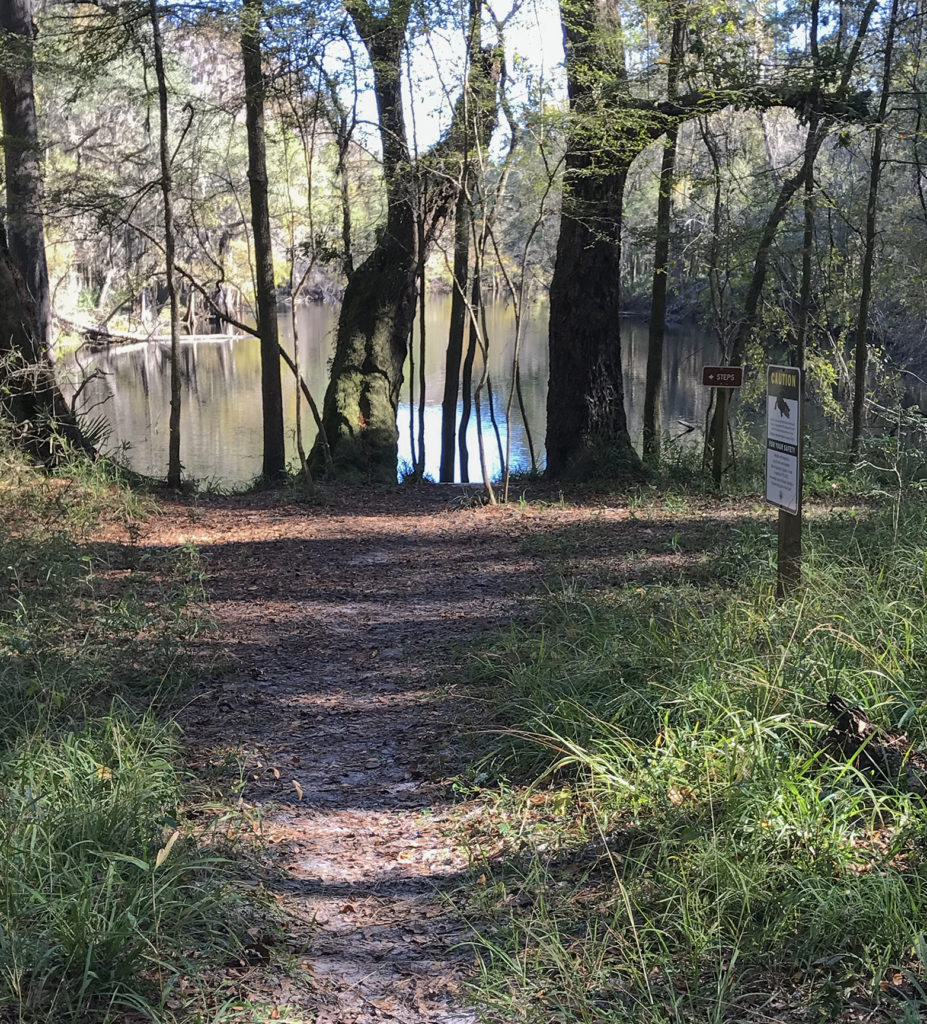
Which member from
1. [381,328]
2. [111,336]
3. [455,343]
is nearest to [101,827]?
[381,328]

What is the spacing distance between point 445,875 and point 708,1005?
115 centimetres

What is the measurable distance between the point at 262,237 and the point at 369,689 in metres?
7.99

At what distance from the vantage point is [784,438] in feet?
15.0

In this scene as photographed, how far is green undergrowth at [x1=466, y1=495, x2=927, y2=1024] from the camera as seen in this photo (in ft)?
7.97

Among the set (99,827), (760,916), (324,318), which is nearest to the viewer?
(760,916)

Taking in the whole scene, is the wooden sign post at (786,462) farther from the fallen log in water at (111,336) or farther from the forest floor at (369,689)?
the fallen log in water at (111,336)

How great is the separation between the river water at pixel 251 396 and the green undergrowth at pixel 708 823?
7.06m

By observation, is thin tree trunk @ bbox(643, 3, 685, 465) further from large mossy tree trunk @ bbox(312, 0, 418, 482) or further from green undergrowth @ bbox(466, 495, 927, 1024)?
green undergrowth @ bbox(466, 495, 927, 1024)

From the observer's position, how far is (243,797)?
3.77 m

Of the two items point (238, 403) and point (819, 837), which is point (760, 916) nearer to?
point (819, 837)

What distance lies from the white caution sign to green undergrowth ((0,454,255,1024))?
300cm

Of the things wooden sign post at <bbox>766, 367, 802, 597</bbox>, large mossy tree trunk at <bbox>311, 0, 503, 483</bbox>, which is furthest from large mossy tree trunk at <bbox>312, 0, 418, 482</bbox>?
wooden sign post at <bbox>766, 367, 802, 597</bbox>


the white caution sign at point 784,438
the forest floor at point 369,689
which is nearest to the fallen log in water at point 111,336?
the forest floor at point 369,689

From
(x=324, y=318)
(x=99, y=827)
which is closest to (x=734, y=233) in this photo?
(x=99, y=827)
